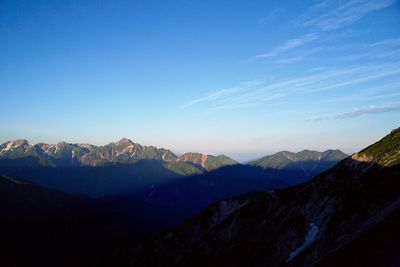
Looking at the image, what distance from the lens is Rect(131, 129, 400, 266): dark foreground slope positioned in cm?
6088

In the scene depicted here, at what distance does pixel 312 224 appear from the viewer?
91.7m

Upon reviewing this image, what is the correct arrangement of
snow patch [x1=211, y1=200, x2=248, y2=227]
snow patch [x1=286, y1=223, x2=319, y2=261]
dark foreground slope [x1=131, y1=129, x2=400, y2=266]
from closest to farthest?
1. dark foreground slope [x1=131, y1=129, x2=400, y2=266]
2. snow patch [x1=286, y1=223, x2=319, y2=261]
3. snow patch [x1=211, y1=200, x2=248, y2=227]

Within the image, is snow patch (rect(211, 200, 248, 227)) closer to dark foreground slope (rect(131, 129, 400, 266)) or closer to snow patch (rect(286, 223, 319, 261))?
dark foreground slope (rect(131, 129, 400, 266))

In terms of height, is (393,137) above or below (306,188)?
above

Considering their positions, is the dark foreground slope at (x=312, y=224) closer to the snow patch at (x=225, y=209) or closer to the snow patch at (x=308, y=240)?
the snow patch at (x=225, y=209)

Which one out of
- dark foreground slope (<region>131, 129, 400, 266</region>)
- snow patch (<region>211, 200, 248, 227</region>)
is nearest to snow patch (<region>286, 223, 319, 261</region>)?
dark foreground slope (<region>131, 129, 400, 266</region>)

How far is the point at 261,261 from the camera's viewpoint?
9225 centimetres

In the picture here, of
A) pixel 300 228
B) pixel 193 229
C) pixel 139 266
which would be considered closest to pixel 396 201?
pixel 300 228

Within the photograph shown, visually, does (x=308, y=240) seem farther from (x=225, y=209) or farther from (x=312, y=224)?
(x=225, y=209)

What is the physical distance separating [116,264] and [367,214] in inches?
5417

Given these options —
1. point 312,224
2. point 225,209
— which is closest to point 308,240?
point 312,224

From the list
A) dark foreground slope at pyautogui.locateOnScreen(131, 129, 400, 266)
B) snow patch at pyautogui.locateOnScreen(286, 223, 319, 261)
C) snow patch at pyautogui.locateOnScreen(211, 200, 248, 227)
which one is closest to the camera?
dark foreground slope at pyautogui.locateOnScreen(131, 129, 400, 266)

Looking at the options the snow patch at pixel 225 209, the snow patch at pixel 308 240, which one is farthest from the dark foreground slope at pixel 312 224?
the snow patch at pixel 308 240

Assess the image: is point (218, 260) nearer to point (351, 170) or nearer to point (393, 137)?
point (351, 170)
